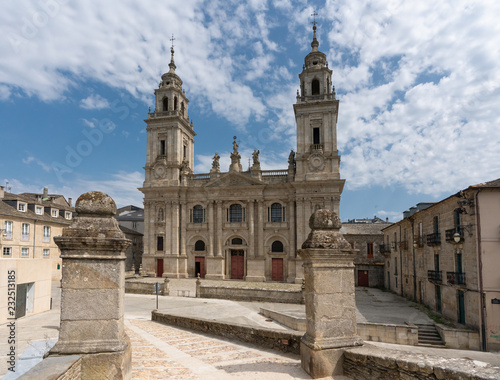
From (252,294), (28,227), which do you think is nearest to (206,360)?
(252,294)

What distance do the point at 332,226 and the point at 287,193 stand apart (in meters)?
30.6

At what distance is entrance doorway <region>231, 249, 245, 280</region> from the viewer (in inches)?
1516

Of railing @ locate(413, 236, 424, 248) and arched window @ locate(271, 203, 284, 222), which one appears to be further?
arched window @ locate(271, 203, 284, 222)

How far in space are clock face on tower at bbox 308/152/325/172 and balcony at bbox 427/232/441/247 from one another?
1550cm

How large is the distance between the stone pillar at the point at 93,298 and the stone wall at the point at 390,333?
530 inches

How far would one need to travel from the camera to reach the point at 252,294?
2566 cm

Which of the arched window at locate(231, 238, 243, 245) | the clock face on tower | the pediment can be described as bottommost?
the arched window at locate(231, 238, 243, 245)

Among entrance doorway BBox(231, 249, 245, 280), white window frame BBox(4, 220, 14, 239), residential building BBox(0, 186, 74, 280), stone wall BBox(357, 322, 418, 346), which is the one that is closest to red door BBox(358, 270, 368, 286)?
entrance doorway BBox(231, 249, 245, 280)

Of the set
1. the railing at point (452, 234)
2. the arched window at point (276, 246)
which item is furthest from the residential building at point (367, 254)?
the railing at point (452, 234)

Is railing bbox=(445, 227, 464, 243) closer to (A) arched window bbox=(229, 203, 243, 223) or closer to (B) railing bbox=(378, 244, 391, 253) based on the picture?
(B) railing bbox=(378, 244, 391, 253)

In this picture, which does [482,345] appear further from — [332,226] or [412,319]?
[332,226]

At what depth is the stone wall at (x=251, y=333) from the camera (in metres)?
8.59

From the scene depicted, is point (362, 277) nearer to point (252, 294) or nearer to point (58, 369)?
point (252, 294)

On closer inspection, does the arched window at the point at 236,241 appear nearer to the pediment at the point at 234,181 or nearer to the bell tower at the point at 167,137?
the pediment at the point at 234,181
